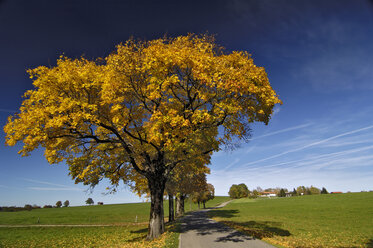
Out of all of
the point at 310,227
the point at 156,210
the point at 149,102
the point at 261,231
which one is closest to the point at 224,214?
the point at 310,227

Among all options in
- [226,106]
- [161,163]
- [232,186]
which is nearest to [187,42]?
[226,106]

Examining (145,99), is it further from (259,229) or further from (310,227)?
(310,227)

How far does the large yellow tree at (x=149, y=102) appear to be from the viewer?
36.0ft

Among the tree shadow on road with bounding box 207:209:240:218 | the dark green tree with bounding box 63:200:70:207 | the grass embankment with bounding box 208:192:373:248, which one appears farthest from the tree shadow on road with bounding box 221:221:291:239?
the dark green tree with bounding box 63:200:70:207

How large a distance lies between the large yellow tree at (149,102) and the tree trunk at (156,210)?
7 centimetres

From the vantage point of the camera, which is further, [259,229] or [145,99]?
[259,229]

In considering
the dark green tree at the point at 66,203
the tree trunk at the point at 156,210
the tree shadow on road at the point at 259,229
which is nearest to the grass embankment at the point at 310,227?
the tree shadow on road at the point at 259,229

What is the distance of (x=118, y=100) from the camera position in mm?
12062

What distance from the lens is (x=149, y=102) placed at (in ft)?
46.5

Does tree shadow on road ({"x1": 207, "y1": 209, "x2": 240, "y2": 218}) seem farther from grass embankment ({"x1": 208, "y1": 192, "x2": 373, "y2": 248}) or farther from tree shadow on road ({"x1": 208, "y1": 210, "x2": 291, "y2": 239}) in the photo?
tree shadow on road ({"x1": 208, "y1": 210, "x2": 291, "y2": 239})

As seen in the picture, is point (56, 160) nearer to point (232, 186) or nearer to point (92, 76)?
point (92, 76)

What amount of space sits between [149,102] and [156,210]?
25.8 feet

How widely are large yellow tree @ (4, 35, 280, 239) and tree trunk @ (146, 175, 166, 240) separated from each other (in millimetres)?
67

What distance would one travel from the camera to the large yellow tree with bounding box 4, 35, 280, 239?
1096 cm
